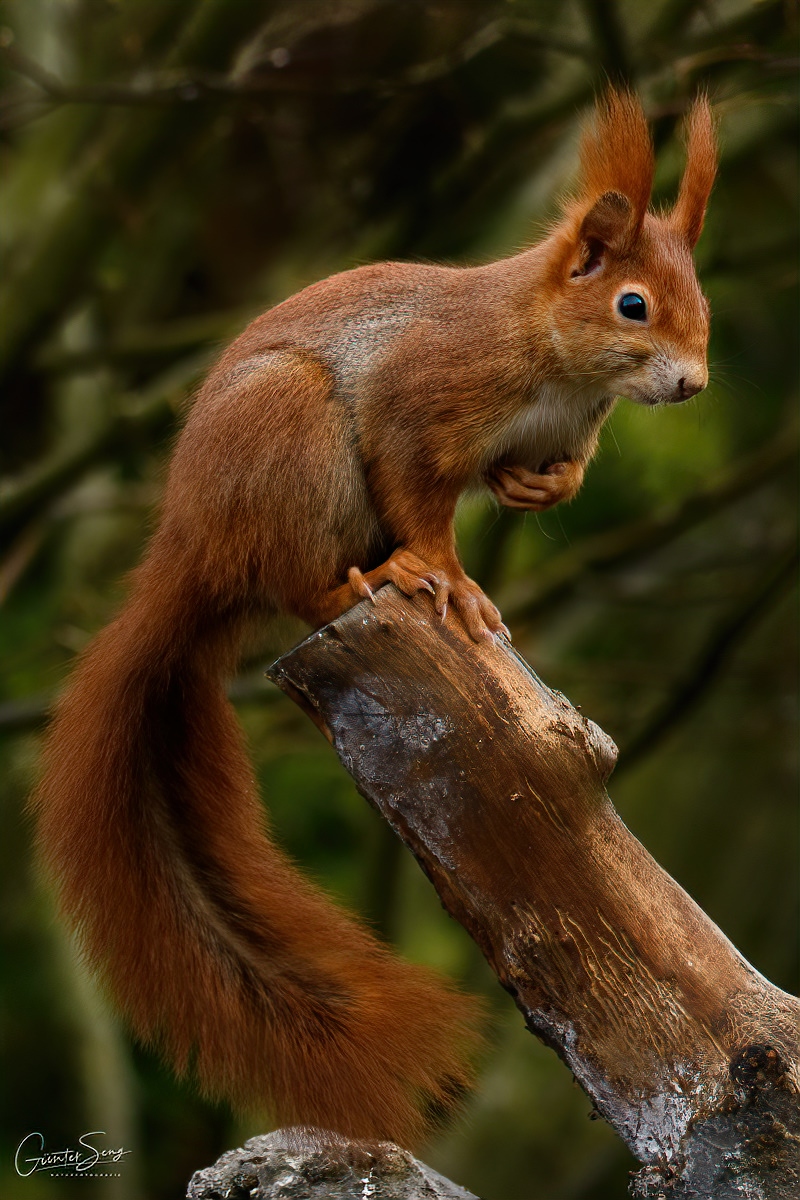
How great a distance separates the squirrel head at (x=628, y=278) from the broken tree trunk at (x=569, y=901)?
0.70 metres

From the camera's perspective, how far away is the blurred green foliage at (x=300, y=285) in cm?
436

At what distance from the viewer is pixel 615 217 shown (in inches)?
105

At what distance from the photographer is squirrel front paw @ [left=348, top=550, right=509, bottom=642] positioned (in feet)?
7.98

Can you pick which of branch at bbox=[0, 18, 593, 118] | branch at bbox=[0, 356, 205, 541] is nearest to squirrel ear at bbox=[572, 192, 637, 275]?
branch at bbox=[0, 18, 593, 118]

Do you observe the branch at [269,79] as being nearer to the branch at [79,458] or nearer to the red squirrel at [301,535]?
the branch at [79,458]

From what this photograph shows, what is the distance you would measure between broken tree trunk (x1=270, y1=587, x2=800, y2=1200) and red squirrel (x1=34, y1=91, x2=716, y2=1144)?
7.9 inches

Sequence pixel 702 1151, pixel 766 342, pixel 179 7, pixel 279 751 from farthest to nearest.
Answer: pixel 766 342
pixel 279 751
pixel 179 7
pixel 702 1151

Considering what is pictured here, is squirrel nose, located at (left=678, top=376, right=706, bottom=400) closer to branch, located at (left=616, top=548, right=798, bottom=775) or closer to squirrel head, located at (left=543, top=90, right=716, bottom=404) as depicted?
squirrel head, located at (left=543, top=90, right=716, bottom=404)

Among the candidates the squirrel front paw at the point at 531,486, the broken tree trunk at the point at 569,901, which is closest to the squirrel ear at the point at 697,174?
the squirrel front paw at the point at 531,486

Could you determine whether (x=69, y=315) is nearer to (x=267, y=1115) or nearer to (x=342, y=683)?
(x=342, y=683)

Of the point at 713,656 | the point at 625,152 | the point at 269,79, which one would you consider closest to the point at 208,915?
the point at 625,152

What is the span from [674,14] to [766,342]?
1666 millimetres

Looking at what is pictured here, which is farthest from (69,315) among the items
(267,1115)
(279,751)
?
(267,1115)

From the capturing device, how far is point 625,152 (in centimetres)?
271
